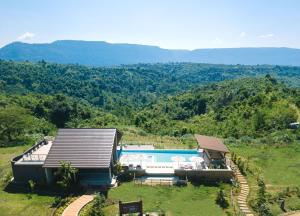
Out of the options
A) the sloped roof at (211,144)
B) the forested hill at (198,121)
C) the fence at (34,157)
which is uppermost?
the sloped roof at (211,144)

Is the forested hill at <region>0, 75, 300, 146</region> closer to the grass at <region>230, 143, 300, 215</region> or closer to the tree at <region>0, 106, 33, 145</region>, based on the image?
the tree at <region>0, 106, 33, 145</region>

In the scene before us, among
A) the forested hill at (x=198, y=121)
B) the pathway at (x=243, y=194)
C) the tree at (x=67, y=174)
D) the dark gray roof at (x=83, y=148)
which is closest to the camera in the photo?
the pathway at (x=243, y=194)

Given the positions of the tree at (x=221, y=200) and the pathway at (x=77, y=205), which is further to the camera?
the tree at (x=221, y=200)

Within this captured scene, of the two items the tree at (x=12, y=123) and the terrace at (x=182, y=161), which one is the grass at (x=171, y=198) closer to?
the terrace at (x=182, y=161)

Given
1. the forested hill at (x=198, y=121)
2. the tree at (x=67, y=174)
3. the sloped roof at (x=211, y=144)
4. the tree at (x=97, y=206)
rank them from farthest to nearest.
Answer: the forested hill at (x=198, y=121) < the sloped roof at (x=211, y=144) < the tree at (x=67, y=174) < the tree at (x=97, y=206)

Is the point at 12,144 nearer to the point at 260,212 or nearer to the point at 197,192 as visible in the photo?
the point at 197,192

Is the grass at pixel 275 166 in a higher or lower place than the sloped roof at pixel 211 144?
lower

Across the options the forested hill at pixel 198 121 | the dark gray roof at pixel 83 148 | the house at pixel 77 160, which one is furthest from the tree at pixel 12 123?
the dark gray roof at pixel 83 148
